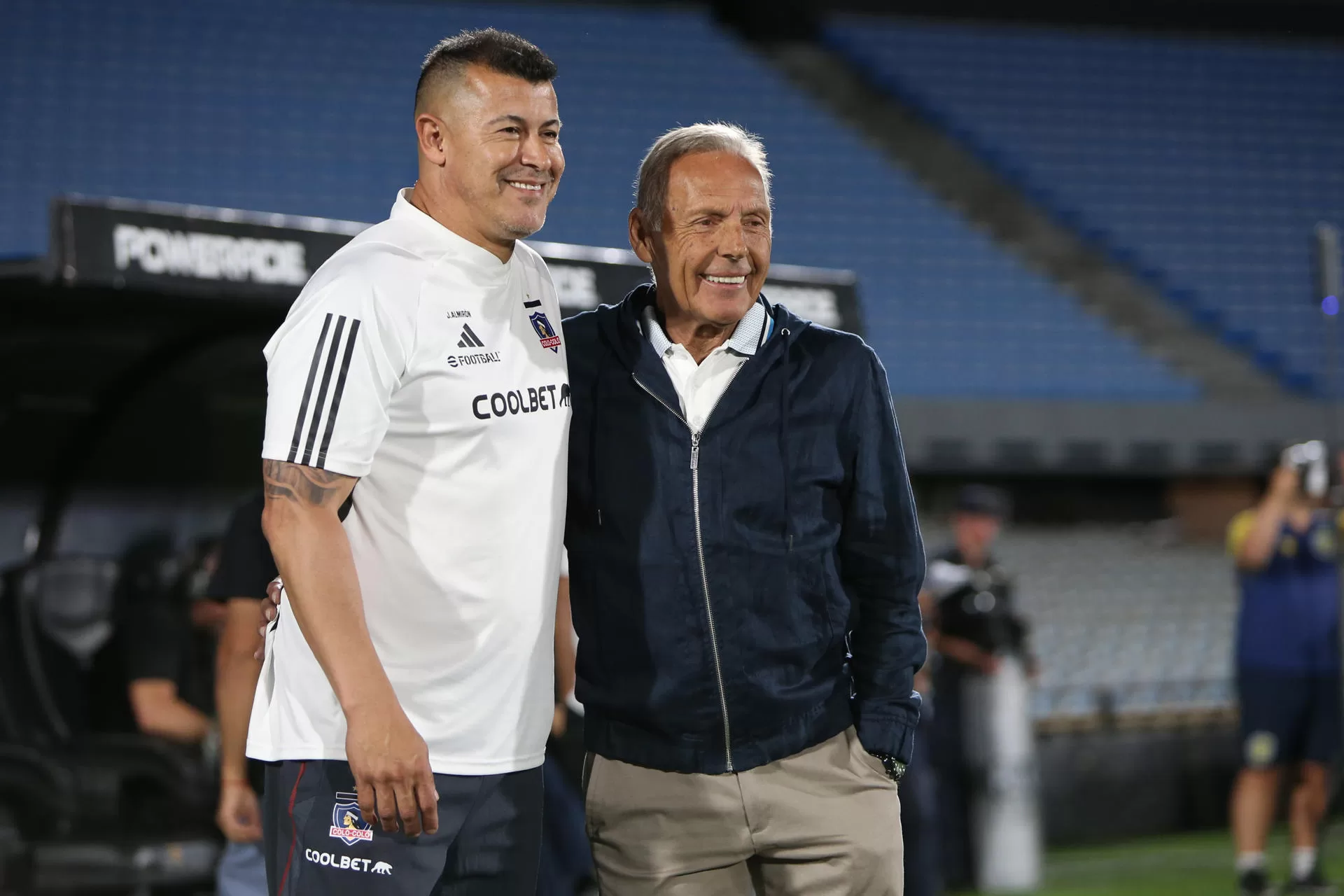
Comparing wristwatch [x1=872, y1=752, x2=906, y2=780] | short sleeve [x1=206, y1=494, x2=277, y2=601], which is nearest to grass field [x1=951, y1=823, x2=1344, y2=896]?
short sleeve [x1=206, y1=494, x2=277, y2=601]

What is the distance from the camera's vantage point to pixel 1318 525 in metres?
7.58

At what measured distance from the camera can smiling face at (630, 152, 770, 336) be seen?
271cm

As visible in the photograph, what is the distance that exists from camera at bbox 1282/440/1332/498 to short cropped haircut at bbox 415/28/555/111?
5.83m

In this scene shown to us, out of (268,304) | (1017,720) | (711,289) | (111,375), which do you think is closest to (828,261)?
(1017,720)

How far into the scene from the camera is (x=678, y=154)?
275cm

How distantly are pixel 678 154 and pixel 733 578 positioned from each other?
0.75 m

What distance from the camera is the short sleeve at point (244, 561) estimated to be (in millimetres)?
4008

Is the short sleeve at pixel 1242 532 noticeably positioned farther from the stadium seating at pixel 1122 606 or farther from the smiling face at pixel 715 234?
the smiling face at pixel 715 234

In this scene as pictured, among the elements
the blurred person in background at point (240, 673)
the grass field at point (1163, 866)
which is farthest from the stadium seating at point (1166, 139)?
the blurred person in background at point (240, 673)

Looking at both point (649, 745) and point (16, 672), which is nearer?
point (649, 745)

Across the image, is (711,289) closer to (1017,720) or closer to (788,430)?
(788,430)

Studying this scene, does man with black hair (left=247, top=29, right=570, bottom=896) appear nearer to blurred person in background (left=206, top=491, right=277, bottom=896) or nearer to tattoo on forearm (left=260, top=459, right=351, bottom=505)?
tattoo on forearm (left=260, top=459, right=351, bottom=505)

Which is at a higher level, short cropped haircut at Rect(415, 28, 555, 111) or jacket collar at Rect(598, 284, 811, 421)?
short cropped haircut at Rect(415, 28, 555, 111)

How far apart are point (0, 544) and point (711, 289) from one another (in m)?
4.61
